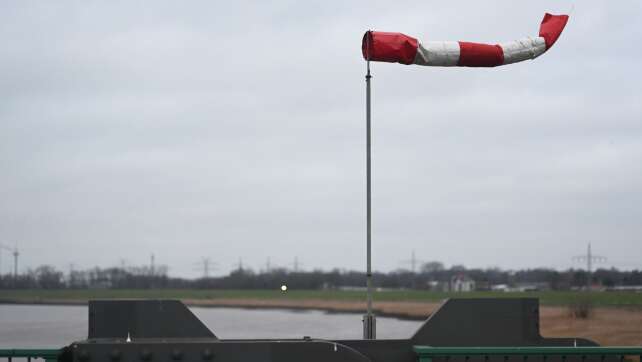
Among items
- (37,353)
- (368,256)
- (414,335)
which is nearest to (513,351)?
(414,335)

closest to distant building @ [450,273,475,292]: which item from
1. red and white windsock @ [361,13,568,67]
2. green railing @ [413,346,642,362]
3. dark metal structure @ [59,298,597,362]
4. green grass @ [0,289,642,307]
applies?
green grass @ [0,289,642,307]

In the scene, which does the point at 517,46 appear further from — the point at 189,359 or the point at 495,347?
the point at 189,359

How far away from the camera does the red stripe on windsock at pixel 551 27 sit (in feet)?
31.9

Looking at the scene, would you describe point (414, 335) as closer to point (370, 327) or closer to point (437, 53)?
point (370, 327)

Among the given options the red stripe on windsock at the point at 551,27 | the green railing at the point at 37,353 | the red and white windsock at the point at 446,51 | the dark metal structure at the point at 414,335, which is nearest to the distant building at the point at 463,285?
the red stripe on windsock at the point at 551,27

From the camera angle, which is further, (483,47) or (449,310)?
(483,47)

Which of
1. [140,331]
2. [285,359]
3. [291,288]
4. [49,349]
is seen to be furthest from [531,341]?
[291,288]

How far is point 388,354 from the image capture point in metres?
7.84

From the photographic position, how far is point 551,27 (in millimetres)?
9773

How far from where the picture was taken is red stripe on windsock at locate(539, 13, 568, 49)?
9711 millimetres

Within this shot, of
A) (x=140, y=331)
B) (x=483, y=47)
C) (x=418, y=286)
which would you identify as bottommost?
(x=418, y=286)

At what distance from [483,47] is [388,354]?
13.5 ft

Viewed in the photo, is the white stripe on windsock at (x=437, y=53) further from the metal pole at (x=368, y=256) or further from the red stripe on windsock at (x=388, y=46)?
the metal pole at (x=368, y=256)

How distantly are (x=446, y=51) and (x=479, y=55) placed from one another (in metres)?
0.46
